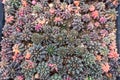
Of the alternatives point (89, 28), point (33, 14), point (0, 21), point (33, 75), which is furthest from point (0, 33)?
point (89, 28)

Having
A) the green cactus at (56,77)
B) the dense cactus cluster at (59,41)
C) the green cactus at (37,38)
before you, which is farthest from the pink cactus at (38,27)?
the green cactus at (56,77)

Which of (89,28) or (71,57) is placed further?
(89,28)

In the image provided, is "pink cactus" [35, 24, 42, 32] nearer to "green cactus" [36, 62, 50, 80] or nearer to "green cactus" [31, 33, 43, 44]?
"green cactus" [31, 33, 43, 44]

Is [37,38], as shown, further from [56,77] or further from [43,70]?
[56,77]

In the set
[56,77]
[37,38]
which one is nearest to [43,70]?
[56,77]

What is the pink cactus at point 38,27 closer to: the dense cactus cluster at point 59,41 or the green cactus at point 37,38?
the dense cactus cluster at point 59,41

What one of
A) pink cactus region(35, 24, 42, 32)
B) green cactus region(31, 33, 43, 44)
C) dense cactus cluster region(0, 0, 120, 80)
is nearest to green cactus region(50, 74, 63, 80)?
dense cactus cluster region(0, 0, 120, 80)

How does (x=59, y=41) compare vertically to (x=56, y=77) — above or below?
above

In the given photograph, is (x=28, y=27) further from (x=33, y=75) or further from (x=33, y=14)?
(x=33, y=75)
